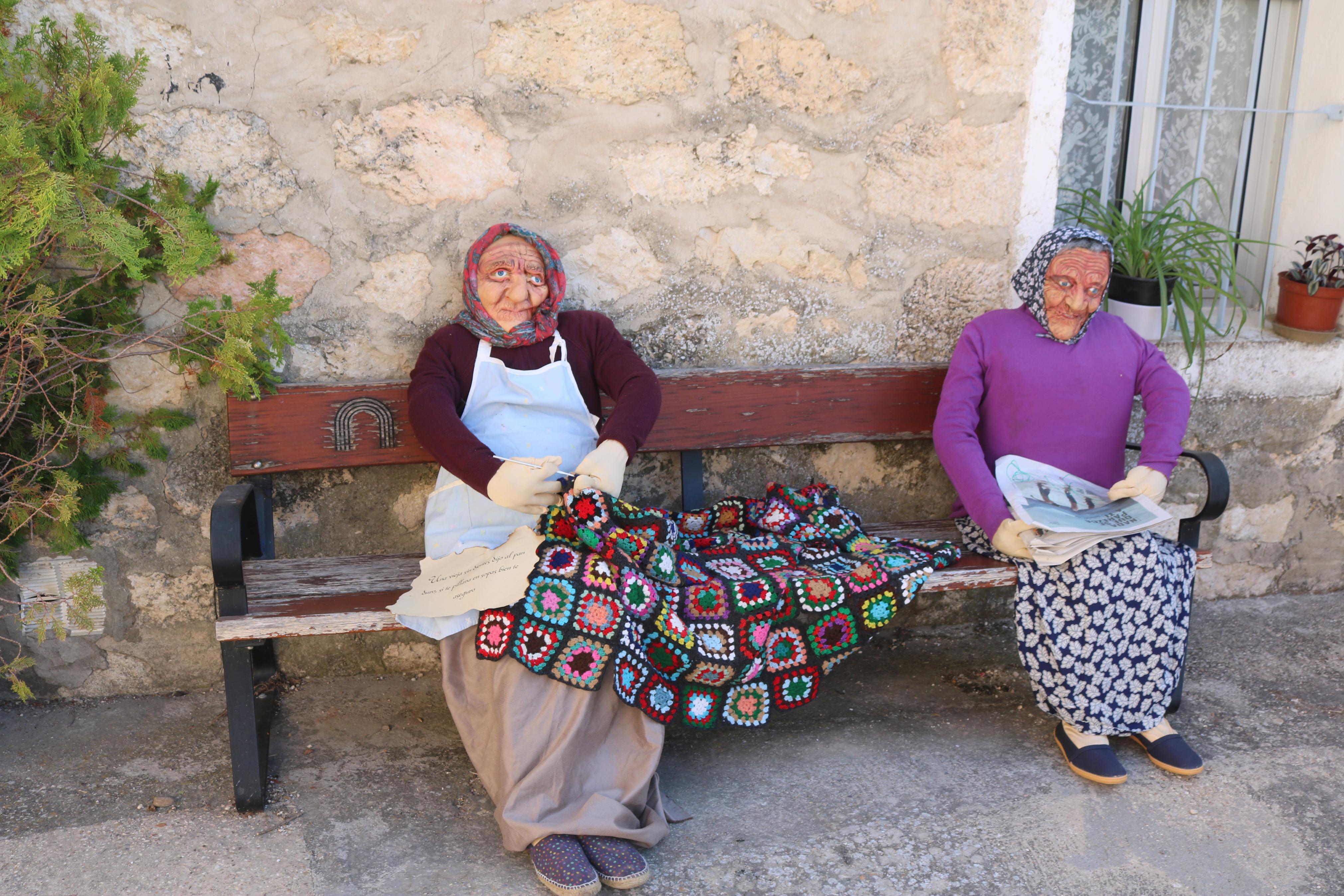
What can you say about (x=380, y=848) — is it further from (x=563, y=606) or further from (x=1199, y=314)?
(x=1199, y=314)

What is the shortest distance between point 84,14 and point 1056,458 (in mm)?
2659

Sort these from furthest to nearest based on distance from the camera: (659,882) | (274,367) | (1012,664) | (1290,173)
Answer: (1290,173), (1012,664), (274,367), (659,882)

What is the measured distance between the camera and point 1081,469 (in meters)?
2.75

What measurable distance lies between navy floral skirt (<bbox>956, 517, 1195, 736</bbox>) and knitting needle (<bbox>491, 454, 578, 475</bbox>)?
118 centimetres

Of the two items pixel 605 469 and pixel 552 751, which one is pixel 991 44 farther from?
pixel 552 751

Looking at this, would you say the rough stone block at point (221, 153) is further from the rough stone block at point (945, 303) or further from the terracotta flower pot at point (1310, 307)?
the terracotta flower pot at point (1310, 307)

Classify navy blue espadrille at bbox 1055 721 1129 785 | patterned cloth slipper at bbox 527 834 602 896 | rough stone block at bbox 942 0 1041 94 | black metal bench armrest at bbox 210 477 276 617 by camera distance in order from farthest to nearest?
rough stone block at bbox 942 0 1041 94
navy blue espadrille at bbox 1055 721 1129 785
black metal bench armrest at bbox 210 477 276 617
patterned cloth slipper at bbox 527 834 602 896

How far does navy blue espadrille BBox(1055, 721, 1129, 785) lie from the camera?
2.45 meters

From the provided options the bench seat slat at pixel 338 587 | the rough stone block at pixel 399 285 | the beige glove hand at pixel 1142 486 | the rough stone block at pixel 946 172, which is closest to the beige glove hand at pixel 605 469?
the bench seat slat at pixel 338 587

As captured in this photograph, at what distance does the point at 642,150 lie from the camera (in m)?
2.85

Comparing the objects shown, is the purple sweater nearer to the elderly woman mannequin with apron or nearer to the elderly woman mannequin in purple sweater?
the elderly woman mannequin in purple sweater

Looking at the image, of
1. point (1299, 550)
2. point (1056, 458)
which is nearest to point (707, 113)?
point (1056, 458)

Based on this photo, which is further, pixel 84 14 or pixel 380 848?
pixel 84 14

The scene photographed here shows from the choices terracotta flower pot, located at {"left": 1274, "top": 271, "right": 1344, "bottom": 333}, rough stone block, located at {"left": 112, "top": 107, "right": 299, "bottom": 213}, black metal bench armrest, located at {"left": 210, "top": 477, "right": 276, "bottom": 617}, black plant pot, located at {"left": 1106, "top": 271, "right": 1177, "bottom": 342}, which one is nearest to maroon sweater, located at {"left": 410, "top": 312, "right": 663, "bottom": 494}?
black metal bench armrest, located at {"left": 210, "top": 477, "right": 276, "bottom": 617}
